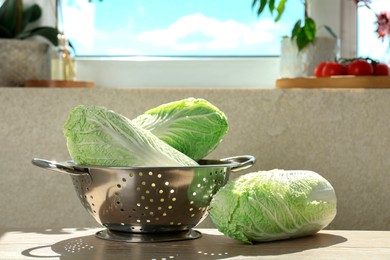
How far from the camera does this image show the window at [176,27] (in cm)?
200

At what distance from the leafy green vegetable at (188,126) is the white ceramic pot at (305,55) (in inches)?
35.1

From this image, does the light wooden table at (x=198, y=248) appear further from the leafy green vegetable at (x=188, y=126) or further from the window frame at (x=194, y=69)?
the window frame at (x=194, y=69)

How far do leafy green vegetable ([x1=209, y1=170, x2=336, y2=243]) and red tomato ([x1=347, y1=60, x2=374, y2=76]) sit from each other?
81cm

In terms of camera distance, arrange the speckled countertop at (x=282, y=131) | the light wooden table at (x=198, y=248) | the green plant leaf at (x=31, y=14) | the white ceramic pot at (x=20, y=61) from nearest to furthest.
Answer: the light wooden table at (x=198, y=248) < the speckled countertop at (x=282, y=131) < the white ceramic pot at (x=20, y=61) < the green plant leaf at (x=31, y=14)

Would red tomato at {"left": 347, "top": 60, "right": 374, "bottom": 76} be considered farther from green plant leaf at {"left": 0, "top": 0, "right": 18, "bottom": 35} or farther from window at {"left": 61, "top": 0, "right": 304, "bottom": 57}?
green plant leaf at {"left": 0, "top": 0, "right": 18, "bottom": 35}

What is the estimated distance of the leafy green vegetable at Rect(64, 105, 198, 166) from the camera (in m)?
0.90

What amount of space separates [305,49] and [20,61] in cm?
72

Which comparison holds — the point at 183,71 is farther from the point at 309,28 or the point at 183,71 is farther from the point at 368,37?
the point at 368,37

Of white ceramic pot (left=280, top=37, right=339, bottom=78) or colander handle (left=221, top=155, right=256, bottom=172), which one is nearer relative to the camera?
colander handle (left=221, top=155, right=256, bottom=172)

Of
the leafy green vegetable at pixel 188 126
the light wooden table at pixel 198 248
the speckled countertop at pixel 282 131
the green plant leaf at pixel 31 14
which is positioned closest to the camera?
the light wooden table at pixel 198 248

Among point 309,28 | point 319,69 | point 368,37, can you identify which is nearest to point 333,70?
point 319,69

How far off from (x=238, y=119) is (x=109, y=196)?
779 millimetres

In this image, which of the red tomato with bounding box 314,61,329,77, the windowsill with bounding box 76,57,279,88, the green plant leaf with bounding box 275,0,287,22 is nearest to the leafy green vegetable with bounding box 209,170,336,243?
the red tomato with bounding box 314,61,329,77

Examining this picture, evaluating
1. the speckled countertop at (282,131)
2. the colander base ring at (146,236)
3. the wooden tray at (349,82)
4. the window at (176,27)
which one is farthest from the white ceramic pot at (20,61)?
the colander base ring at (146,236)
